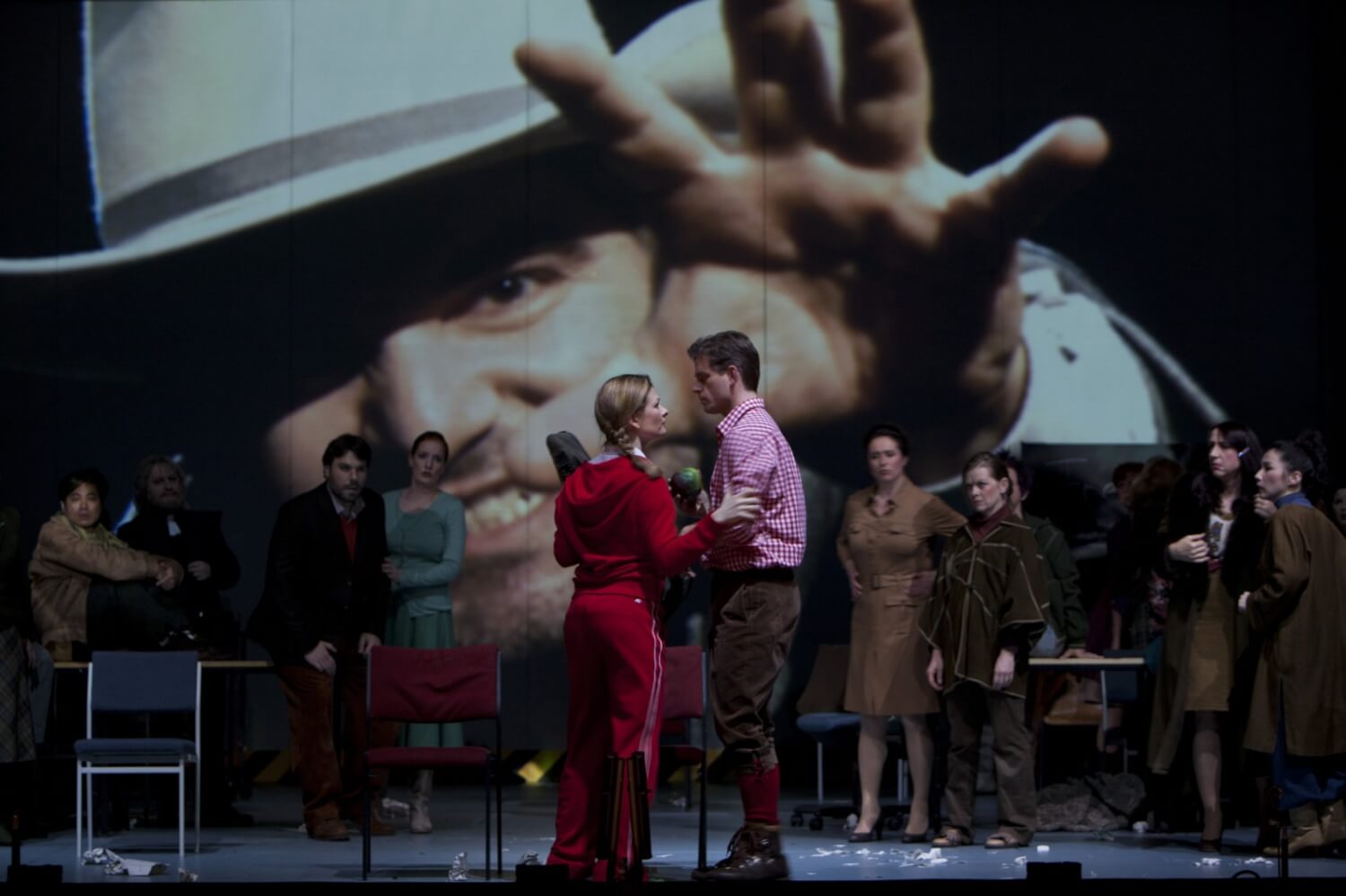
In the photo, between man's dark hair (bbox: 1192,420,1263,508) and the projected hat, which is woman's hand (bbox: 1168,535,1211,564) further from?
the projected hat

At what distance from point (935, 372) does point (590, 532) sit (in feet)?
16.6

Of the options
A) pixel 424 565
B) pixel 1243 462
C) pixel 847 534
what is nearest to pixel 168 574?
pixel 424 565

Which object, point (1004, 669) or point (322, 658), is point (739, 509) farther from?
point (322, 658)

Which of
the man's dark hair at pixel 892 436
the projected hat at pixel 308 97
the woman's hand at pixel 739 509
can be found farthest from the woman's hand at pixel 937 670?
the projected hat at pixel 308 97

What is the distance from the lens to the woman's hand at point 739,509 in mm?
4828

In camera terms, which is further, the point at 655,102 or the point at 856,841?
the point at 655,102

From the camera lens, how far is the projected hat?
32.1 feet

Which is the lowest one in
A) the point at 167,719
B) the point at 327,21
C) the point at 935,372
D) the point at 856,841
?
the point at 856,841

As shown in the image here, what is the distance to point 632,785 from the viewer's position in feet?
15.3

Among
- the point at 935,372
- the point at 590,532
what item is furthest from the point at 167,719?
the point at 935,372

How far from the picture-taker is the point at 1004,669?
269 inches

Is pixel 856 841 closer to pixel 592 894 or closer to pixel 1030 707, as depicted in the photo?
pixel 1030 707

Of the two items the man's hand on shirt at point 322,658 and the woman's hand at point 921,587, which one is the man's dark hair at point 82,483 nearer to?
the man's hand on shirt at point 322,658

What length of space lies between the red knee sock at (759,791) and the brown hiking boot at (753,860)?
0.04 m
